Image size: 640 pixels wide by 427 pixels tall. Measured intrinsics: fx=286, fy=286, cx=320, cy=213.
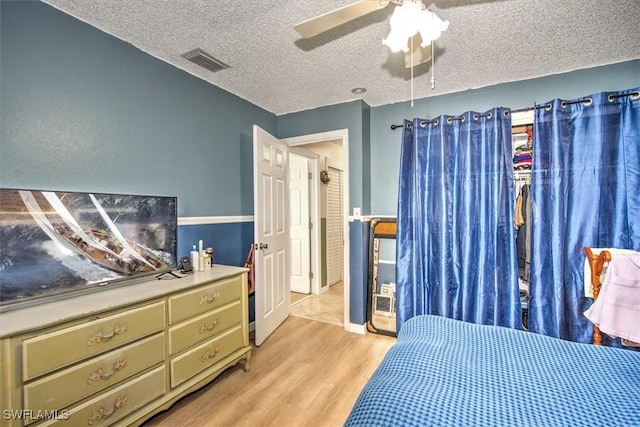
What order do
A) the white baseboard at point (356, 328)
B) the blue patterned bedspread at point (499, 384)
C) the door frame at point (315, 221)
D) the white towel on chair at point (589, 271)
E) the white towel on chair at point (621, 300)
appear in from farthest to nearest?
the door frame at point (315, 221) → the white baseboard at point (356, 328) → the white towel on chair at point (589, 271) → the white towel on chair at point (621, 300) → the blue patterned bedspread at point (499, 384)

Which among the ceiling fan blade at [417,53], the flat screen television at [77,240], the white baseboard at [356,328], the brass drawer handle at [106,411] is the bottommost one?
the white baseboard at [356,328]

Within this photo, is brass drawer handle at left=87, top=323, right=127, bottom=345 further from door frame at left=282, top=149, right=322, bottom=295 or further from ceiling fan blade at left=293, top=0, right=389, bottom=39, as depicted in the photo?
door frame at left=282, top=149, right=322, bottom=295

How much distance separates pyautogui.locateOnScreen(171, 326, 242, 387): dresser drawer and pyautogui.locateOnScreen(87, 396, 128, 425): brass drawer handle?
11.1 inches

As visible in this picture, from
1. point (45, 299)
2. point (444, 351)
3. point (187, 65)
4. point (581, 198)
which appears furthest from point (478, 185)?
point (45, 299)

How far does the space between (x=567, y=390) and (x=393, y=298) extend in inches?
80.5

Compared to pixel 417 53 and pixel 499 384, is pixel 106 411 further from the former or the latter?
pixel 417 53

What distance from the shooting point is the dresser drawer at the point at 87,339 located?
1203 mm

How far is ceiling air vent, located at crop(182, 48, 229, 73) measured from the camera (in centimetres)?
208

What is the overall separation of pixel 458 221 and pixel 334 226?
239 centimetres

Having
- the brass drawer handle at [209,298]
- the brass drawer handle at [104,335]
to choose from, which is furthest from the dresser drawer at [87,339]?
the brass drawer handle at [209,298]

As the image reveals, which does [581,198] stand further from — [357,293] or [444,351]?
[357,293]

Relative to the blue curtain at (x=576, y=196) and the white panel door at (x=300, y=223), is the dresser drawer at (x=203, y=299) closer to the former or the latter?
the white panel door at (x=300, y=223)

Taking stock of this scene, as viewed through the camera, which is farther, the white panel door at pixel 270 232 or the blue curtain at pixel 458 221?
the white panel door at pixel 270 232

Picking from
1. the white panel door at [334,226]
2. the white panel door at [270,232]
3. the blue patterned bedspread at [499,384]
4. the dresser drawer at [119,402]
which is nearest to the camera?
the blue patterned bedspread at [499,384]
